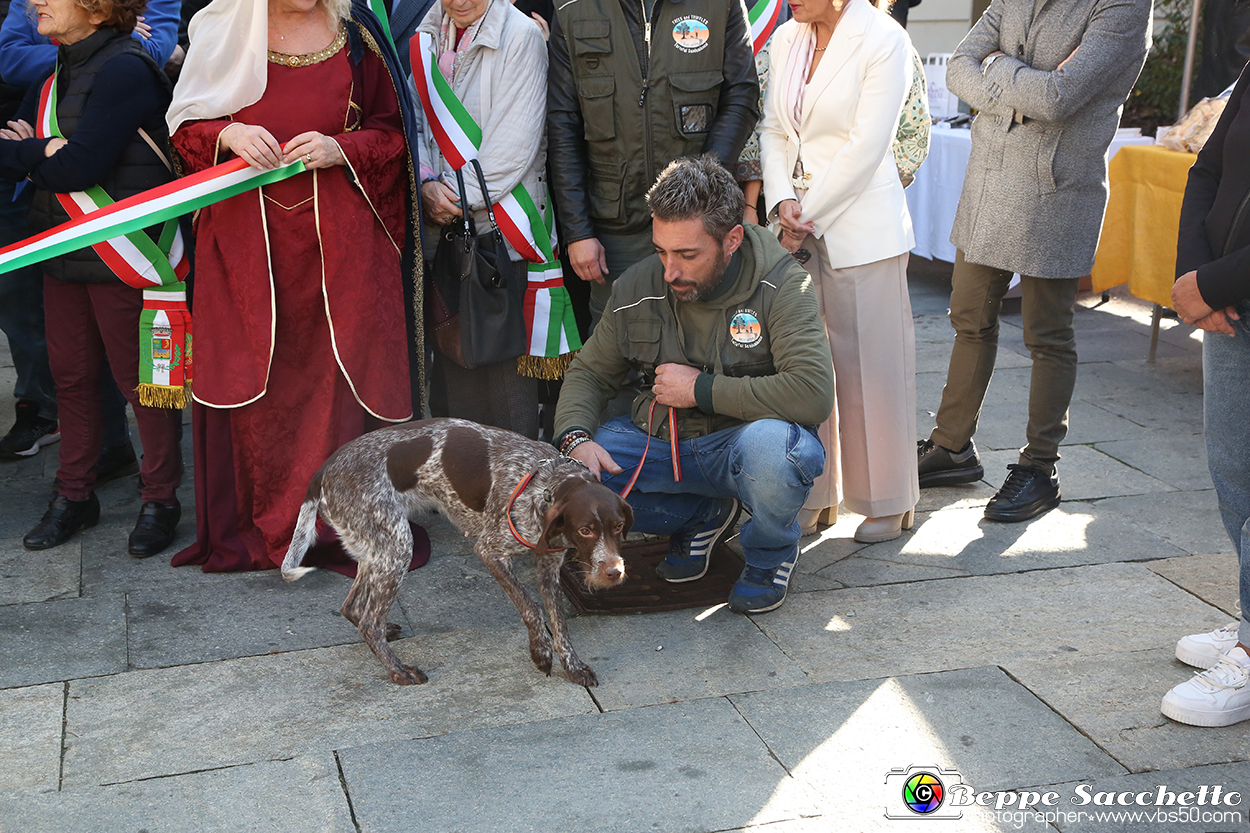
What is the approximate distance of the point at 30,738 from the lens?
118 inches

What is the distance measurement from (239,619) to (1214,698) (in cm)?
284

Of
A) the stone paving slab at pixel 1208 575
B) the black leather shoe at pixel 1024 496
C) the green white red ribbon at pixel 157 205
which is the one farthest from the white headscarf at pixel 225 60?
the stone paving slab at pixel 1208 575

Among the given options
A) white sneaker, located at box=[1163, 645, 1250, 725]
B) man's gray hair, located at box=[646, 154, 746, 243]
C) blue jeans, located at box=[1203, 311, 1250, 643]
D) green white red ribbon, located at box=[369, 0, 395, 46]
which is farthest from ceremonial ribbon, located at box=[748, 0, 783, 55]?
white sneaker, located at box=[1163, 645, 1250, 725]

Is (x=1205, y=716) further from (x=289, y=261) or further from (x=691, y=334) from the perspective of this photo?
(x=289, y=261)

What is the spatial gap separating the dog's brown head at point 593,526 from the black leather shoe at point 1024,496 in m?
1.91

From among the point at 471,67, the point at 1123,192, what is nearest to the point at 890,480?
the point at 471,67

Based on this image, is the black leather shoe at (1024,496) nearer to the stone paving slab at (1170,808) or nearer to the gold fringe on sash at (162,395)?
the stone paving slab at (1170,808)

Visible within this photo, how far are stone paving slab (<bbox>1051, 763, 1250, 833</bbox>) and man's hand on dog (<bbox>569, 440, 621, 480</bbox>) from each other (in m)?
1.52

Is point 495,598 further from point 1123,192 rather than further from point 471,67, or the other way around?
point 1123,192

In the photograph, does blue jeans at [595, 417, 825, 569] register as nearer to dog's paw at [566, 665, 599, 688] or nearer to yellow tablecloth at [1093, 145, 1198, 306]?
dog's paw at [566, 665, 599, 688]

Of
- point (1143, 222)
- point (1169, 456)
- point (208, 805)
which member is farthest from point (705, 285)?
point (1143, 222)

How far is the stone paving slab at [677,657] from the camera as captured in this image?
324 centimetres

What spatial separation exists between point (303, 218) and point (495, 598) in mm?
1424

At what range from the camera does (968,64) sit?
439 cm
